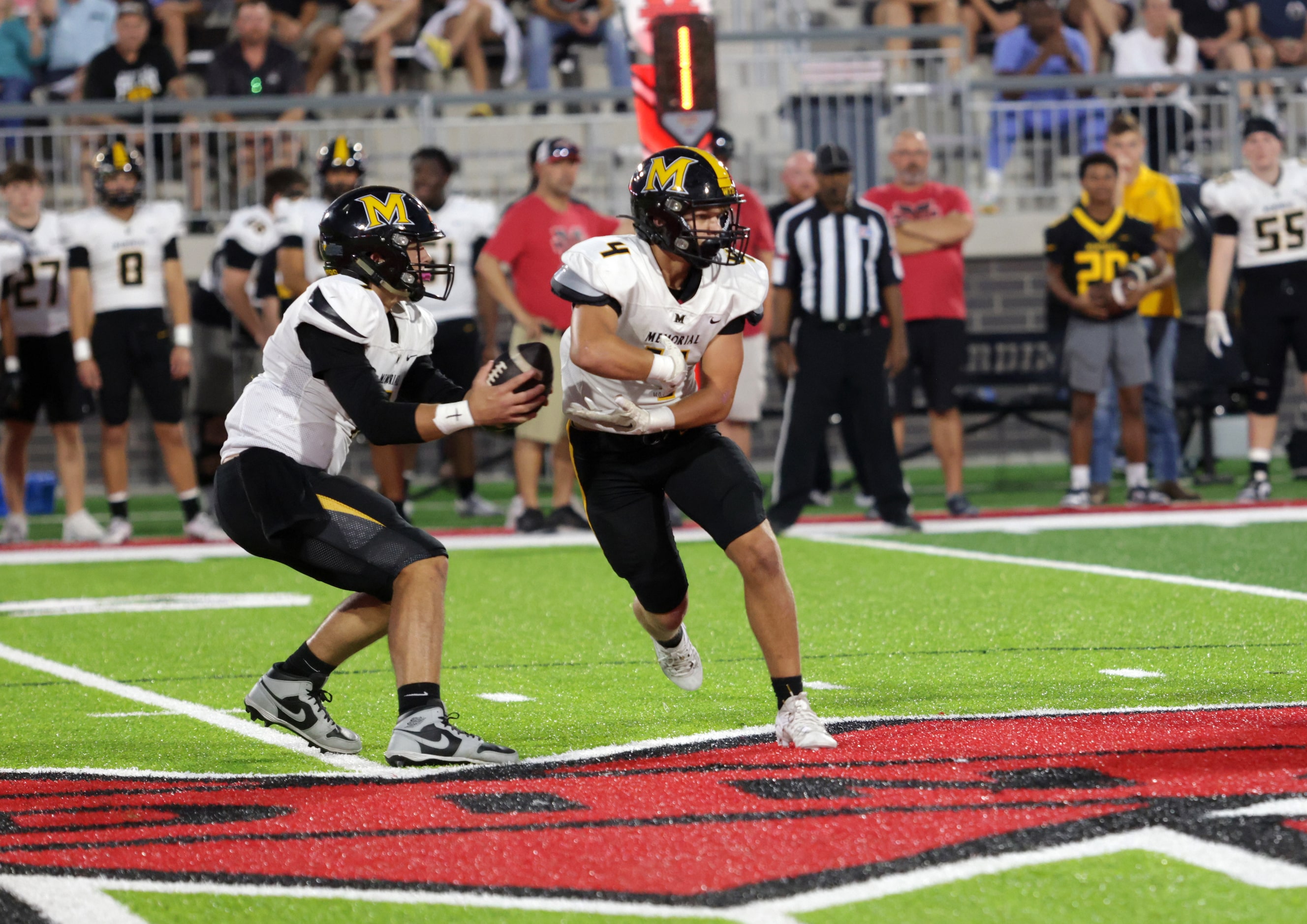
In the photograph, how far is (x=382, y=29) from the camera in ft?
54.0

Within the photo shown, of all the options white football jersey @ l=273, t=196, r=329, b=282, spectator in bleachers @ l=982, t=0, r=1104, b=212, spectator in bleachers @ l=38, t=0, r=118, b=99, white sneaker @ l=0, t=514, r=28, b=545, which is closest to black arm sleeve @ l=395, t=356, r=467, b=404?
white football jersey @ l=273, t=196, r=329, b=282

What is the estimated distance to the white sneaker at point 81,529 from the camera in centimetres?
1131

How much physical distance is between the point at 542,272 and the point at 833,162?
1.83 meters

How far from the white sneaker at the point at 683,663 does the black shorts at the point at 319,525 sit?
93cm

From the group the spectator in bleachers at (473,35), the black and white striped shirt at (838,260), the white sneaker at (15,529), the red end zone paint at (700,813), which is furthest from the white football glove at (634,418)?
the spectator in bleachers at (473,35)

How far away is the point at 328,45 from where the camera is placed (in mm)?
16547

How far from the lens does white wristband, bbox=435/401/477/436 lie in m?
4.76

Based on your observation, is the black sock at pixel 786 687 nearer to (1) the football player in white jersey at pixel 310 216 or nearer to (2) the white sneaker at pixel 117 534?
(1) the football player in white jersey at pixel 310 216

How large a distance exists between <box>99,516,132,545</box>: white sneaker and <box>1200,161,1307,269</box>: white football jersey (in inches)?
271

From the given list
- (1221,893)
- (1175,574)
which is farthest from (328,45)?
(1221,893)

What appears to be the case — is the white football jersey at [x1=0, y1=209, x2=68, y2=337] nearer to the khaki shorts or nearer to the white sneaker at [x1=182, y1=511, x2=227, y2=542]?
the white sneaker at [x1=182, y1=511, x2=227, y2=542]

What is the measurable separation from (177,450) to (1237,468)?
807cm

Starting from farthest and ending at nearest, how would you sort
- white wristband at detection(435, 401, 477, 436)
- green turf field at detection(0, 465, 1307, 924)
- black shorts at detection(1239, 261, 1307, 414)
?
black shorts at detection(1239, 261, 1307, 414) < white wristband at detection(435, 401, 477, 436) < green turf field at detection(0, 465, 1307, 924)

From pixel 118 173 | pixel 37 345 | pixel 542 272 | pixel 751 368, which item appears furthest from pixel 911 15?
pixel 37 345
